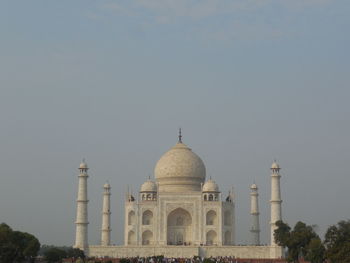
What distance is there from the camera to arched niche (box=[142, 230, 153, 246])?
164 ft

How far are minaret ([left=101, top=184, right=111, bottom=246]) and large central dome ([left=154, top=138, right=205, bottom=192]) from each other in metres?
3.78

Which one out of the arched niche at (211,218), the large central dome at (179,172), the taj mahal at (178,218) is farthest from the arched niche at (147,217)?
the arched niche at (211,218)

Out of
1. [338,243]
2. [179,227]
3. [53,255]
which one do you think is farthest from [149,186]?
[338,243]

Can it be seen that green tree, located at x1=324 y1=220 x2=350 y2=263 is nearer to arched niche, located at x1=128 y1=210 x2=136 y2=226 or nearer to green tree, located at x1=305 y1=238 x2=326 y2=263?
green tree, located at x1=305 y1=238 x2=326 y2=263

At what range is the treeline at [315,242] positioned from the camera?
29413 millimetres

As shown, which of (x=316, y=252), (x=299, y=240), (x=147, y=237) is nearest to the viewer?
(x=316, y=252)

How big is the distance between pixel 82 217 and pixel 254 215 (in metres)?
12.7

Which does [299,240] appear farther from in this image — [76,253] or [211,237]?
[76,253]

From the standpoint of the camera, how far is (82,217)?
48438 millimetres

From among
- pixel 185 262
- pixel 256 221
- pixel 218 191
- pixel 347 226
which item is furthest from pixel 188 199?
pixel 347 226

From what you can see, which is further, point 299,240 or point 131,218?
point 131,218

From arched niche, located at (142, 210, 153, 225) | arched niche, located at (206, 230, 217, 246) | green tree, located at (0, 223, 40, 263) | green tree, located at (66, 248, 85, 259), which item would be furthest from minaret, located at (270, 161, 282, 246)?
green tree, located at (0, 223, 40, 263)

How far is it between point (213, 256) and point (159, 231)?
15.1 ft

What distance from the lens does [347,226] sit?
32406 mm
